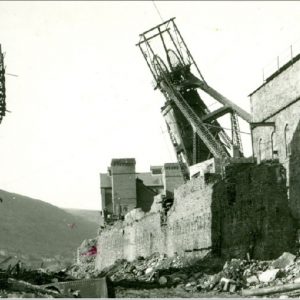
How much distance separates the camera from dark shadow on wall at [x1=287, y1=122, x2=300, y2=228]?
2072 centimetres

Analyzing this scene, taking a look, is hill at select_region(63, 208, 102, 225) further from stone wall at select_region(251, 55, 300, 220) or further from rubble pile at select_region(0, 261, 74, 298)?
rubble pile at select_region(0, 261, 74, 298)

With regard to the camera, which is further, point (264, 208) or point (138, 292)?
point (264, 208)

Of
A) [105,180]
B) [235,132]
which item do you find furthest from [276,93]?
[105,180]

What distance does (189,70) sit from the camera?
1175 inches

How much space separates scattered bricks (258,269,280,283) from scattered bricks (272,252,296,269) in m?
1.17

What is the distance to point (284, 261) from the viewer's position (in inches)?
709

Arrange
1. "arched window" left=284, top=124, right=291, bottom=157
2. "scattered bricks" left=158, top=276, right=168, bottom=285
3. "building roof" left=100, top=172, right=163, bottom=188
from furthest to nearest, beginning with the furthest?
"building roof" left=100, top=172, right=163, bottom=188 → "arched window" left=284, top=124, right=291, bottom=157 → "scattered bricks" left=158, top=276, right=168, bottom=285

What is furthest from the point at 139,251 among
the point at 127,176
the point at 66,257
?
the point at 66,257

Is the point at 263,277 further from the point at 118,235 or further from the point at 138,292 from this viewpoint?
the point at 118,235

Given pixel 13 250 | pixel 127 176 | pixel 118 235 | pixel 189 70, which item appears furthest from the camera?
pixel 13 250

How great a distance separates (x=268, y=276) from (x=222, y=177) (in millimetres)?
5153

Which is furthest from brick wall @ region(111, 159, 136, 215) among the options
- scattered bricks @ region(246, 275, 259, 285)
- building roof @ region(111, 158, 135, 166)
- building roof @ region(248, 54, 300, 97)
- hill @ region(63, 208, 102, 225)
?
hill @ region(63, 208, 102, 225)

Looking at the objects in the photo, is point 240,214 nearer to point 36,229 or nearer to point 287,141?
point 287,141

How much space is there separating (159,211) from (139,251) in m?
3.26
